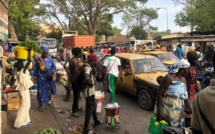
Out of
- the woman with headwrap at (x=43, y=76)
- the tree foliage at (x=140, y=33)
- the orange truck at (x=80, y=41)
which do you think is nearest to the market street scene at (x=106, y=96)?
the woman with headwrap at (x=43, y=76)

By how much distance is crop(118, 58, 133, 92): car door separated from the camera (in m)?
8.03

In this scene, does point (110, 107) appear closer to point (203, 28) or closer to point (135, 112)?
point (135, 112)

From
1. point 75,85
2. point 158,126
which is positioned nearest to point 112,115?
point 75,85

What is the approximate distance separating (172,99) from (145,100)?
350 cm

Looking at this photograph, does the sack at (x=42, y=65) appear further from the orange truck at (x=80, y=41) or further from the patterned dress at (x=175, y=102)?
the orange truck at (x=80, y=41)

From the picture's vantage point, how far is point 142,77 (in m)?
7.56

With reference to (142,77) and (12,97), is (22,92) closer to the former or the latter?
(12,97)

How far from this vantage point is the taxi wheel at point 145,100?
7.14 meters

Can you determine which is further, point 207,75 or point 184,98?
point 207,75

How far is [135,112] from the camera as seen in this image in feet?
23.5

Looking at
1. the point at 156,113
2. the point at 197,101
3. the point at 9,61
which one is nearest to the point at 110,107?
the point at 156,113

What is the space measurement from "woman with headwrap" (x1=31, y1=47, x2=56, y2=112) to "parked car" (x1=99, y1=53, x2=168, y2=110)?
99.8 inches

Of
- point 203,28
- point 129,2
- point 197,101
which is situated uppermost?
point 129,2

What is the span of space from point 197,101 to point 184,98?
1.88m
